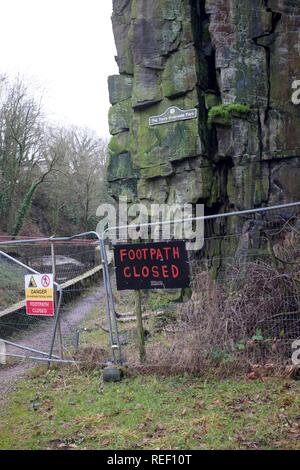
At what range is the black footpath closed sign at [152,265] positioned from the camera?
6.48 m

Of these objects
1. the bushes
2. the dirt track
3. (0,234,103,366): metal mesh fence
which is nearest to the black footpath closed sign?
the bushes

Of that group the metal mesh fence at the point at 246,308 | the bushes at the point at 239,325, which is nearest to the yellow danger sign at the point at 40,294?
the metal mesh fence at the point at 246,308

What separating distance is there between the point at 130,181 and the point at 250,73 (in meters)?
5.82

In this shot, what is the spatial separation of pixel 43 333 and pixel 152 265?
4431 mm

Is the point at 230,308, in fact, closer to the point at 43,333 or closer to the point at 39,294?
the point at 39,294

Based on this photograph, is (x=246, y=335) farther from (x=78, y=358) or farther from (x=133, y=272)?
(x=78, y=358)

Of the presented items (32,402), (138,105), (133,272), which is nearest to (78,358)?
(32,402)

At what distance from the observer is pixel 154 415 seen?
5.41 m

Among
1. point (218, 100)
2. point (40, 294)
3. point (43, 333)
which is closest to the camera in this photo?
point (40, 294)

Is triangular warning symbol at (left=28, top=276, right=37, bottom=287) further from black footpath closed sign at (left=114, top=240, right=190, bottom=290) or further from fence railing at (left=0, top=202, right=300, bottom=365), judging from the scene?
black footpath closed sign at (left=114, top=240, right=190, bottom=290)

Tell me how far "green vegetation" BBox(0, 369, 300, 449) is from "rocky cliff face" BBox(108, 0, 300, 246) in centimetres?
897

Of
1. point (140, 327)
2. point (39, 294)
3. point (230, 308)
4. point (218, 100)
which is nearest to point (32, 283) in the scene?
point (39, 294)

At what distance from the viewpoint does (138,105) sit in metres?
15.5

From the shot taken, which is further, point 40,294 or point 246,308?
point 40,294
